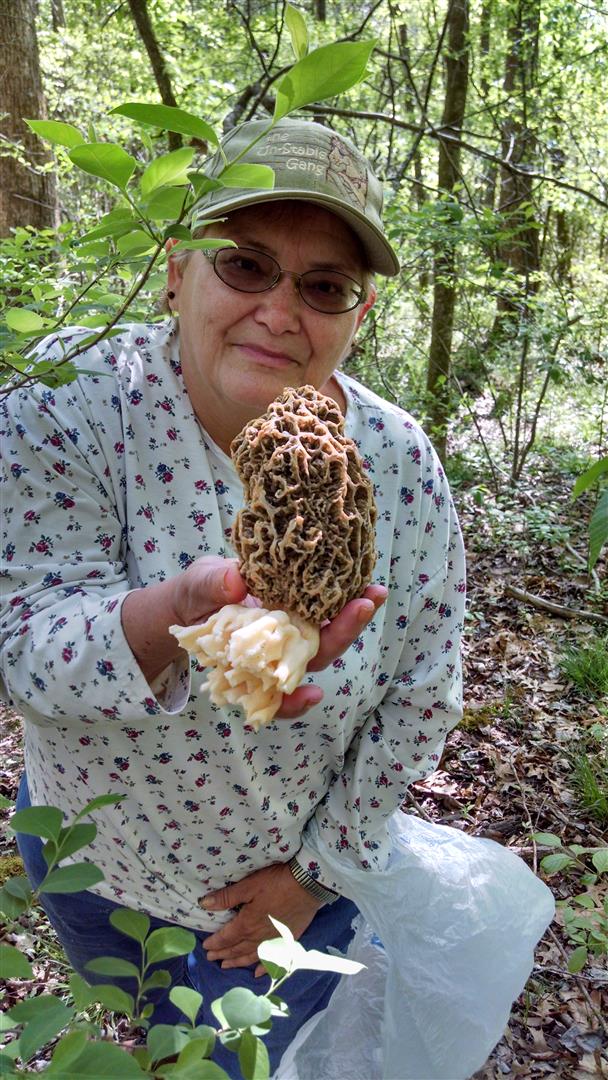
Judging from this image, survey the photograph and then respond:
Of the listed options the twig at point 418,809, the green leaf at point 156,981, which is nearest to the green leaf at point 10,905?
the green leaf at point 156,981

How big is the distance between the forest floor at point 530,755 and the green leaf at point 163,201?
2.18 metres

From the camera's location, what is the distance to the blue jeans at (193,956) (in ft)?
7.29

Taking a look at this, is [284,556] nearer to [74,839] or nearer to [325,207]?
[74,839]

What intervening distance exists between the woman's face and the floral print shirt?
0.52 ft

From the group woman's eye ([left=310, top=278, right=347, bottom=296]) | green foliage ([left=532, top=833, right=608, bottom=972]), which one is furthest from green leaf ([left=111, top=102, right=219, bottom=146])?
green foliage ([left=532, top=833, right=608, bottom=972])

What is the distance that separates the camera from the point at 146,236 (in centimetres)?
123

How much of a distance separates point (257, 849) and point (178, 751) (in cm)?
47

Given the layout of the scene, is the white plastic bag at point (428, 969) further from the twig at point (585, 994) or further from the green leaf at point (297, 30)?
the green leaf at point (297, 30)

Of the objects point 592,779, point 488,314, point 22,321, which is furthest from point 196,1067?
point 488,314

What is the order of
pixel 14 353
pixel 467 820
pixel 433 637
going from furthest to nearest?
pixel 467 820, pixel 433 637, pixel 14 353

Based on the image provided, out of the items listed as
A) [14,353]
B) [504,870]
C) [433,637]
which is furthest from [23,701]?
[504,870]

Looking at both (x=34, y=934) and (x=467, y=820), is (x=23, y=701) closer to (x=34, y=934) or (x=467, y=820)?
(x=34, y=934)

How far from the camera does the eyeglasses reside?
5.96 feet

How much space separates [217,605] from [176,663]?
0.37 metres
